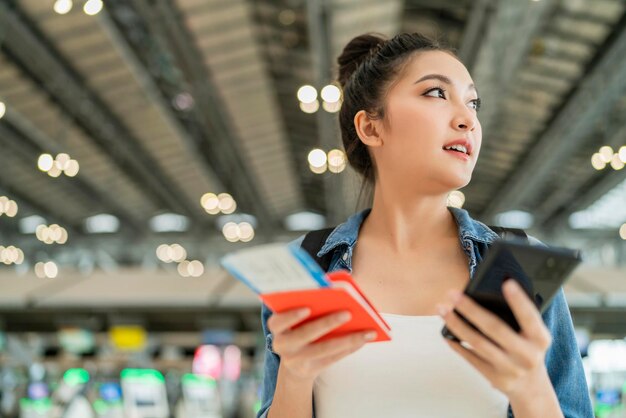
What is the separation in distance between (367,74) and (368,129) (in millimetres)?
146

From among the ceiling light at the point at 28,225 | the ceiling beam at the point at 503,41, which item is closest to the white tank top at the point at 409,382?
the ceiling beam at the point at 503,41

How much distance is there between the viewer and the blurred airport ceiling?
36.1 ft

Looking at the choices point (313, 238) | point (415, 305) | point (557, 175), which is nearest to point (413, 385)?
point (415, 305)

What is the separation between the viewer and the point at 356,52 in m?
1.97

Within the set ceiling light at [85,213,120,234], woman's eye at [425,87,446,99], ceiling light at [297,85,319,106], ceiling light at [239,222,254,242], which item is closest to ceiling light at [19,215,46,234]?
ceiling light at [85,213,120,234]

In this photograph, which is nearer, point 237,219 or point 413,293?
point 413,293

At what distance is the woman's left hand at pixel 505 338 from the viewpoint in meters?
1.04

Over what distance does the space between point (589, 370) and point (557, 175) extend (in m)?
13.1

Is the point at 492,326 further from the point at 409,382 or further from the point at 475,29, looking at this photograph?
the point at 475,29

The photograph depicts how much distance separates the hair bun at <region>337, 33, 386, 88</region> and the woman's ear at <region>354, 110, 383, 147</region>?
0.22 meters

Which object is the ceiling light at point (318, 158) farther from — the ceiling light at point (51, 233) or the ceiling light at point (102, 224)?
the ceiling light at point (102, 224)

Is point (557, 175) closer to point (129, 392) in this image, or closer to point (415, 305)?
point (129, 392)

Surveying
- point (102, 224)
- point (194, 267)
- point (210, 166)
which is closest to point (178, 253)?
point (194, 267)

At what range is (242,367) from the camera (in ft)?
25.5
